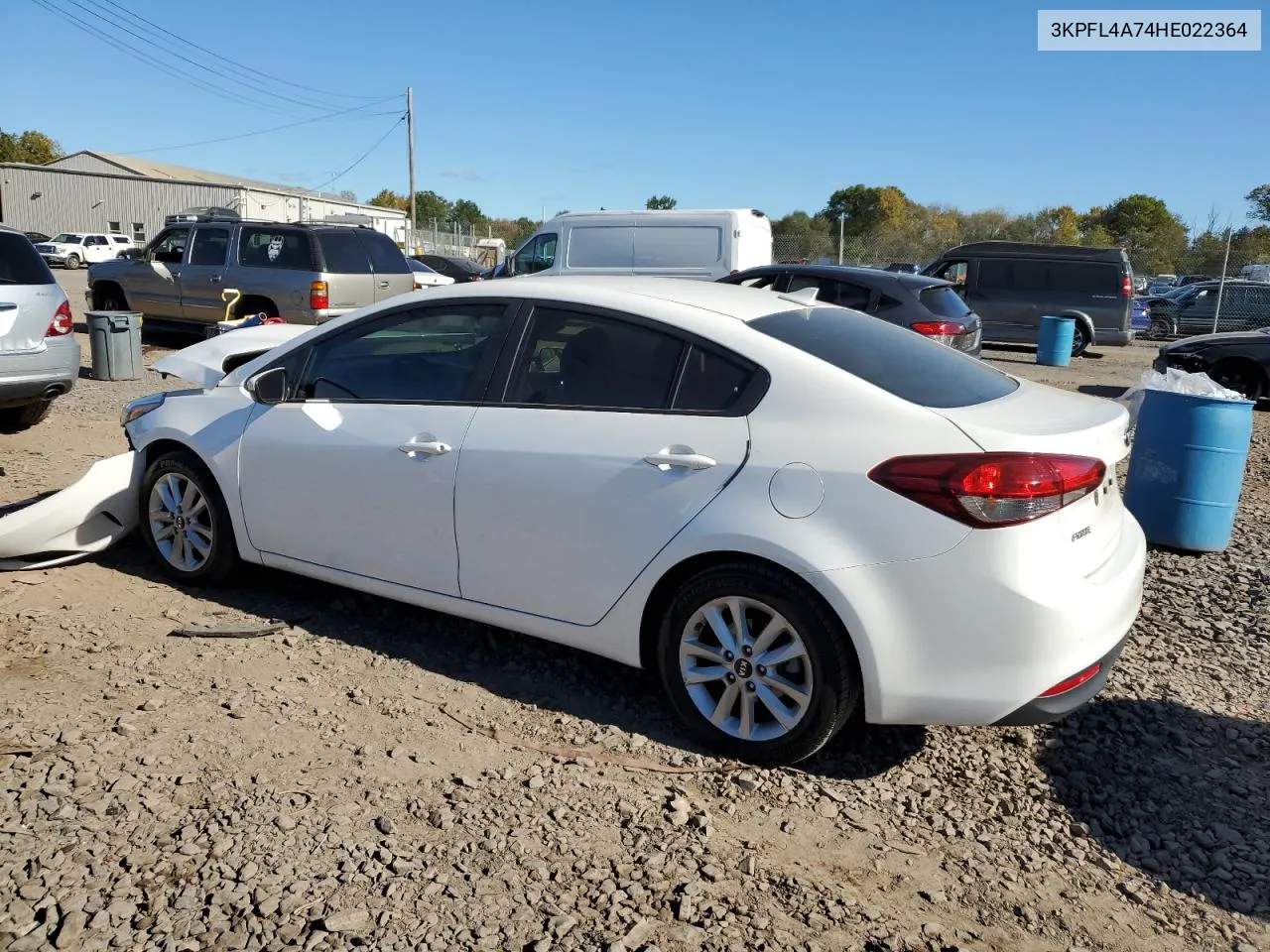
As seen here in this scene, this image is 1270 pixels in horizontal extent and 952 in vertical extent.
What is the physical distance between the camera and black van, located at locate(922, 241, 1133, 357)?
19891mm

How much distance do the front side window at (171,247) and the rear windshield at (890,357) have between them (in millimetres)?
13257

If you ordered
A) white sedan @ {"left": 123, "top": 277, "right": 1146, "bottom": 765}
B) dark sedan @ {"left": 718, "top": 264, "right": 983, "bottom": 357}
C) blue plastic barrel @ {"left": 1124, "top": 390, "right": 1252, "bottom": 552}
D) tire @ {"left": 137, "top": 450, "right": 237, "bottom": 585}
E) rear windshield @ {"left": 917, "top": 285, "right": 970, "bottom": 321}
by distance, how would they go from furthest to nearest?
rear windshield @ {"left": 917, "top": 285, "right": 970, "bottom": 321}
dark sedan @ {"left": 718, "top": 264, "right": 983, "bottom": 357}
blue plastic barrel @ {"left": 1124, "top": 390, "right": 1252, "bottom": 552}
tire @ {"left": 137, "top": 450, "right": 237, "bottom": 585}
white sedan @ {"left": 123, "top": 277, "right": 1146, "bottom": 765}

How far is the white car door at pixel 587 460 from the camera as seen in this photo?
11.4 ft

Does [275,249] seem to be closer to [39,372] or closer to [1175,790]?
[39,372]

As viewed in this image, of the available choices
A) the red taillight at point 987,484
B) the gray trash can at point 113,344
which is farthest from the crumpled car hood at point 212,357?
the gray trash can at point 113,344

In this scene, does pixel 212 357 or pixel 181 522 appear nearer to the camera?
pixel 181 522

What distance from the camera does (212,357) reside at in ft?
18.3

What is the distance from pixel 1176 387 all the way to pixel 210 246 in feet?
41.6

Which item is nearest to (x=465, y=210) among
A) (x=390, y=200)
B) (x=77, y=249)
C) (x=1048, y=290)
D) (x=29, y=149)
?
(x=390, y=200)

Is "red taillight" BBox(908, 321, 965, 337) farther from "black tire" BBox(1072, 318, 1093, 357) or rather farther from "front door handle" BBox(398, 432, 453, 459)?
"black tire" BBox(1072, 318, 1093, 357)

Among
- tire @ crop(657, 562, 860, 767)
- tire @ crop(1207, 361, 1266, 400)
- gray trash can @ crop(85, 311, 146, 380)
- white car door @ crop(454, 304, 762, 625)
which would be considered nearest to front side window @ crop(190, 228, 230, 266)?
gray trash can @ crop(85, 311, 146, 380)

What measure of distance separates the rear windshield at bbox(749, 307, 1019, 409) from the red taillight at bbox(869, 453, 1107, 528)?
308 mm

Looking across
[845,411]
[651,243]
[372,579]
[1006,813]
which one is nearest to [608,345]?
[845,411]

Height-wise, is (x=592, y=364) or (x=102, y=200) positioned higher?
(x=102, y=200)
